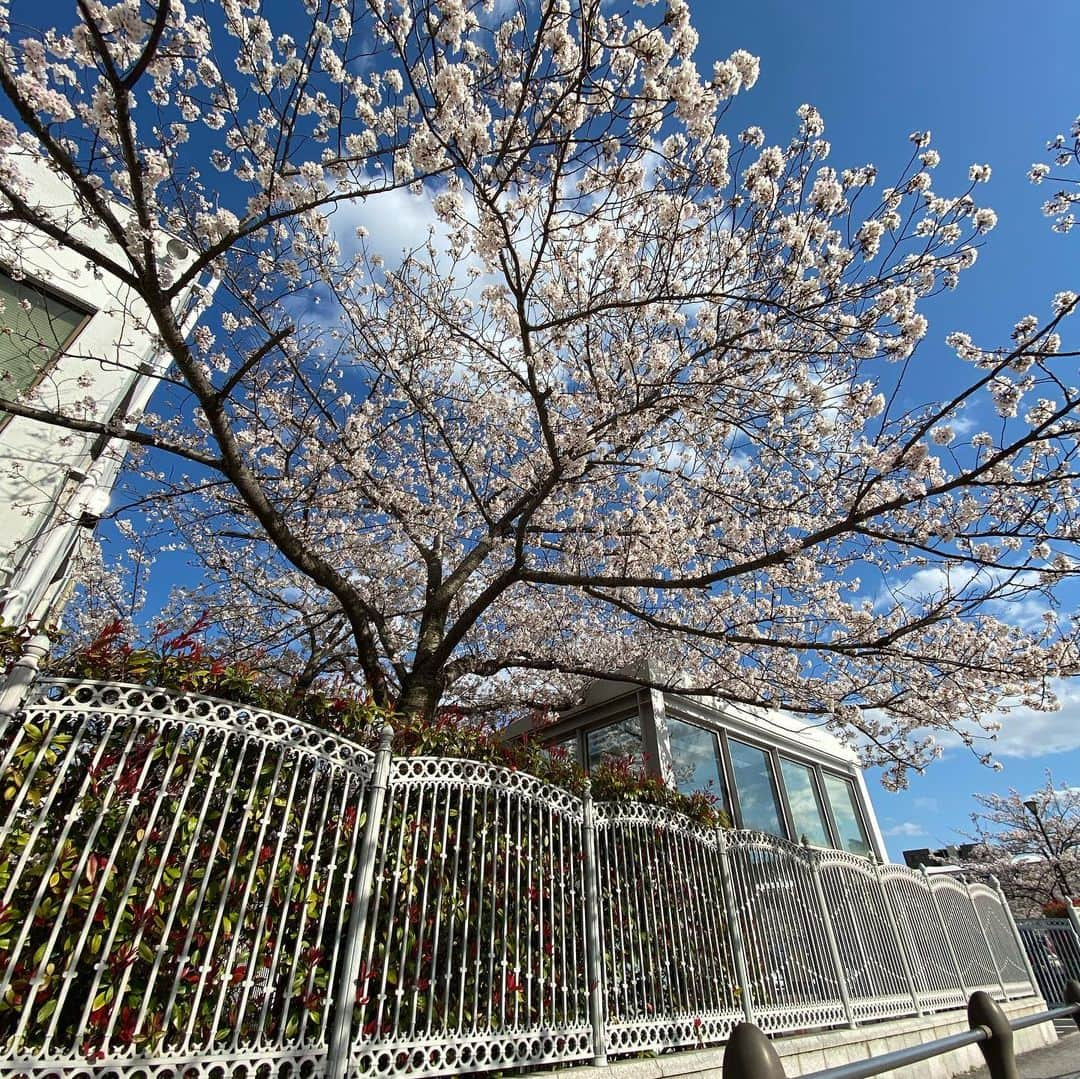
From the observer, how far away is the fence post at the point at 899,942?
286 inches

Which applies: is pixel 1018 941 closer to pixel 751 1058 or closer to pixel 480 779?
pixel 480 779

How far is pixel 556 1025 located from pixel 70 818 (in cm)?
331

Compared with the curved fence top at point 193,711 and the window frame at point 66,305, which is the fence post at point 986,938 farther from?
the window frame at point 66,305

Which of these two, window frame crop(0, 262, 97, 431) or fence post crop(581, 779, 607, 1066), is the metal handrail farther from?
window frame crop(0, 262, 97, 431)

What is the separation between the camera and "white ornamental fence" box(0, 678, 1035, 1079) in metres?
2.81

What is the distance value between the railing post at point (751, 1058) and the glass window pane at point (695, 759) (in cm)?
863

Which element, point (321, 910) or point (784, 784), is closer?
point (321, 910)

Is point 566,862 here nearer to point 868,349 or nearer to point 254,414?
point 868,349

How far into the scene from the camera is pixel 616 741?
33.0ft

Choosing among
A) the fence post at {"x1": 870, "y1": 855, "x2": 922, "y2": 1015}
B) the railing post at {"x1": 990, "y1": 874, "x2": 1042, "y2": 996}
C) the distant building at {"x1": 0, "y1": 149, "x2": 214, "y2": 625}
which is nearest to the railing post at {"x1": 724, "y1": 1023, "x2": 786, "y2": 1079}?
the distant building at {"x1": 0, "y1": 149, "x2": 214, "y2": 625}

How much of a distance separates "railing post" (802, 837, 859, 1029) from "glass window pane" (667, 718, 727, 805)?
2.72m

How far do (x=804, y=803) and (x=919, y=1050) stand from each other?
1118 cm

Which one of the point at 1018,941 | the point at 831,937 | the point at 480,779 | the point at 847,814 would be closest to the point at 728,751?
the point at 831,937

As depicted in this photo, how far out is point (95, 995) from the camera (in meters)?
2.72
